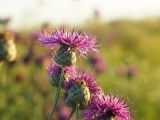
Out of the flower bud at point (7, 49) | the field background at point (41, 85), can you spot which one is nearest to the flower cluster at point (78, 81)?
the field background at point (41, 85)

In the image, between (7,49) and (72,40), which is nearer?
(72,40)

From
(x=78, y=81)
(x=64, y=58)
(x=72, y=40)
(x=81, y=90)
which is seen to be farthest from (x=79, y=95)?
(x=72, y=40)

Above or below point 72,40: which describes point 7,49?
below

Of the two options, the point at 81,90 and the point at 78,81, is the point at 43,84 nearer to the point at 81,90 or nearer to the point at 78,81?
the point at 78,81

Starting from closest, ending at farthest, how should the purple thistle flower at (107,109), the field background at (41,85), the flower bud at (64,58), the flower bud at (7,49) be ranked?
the purple thistle flower at (107,109)
the flower bud at (64,58)
the flower bud at (7,49)
the field background at (41,85)

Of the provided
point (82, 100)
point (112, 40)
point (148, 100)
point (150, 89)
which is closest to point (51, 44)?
point (82, 100)

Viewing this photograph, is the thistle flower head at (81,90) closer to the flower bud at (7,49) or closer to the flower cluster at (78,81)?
the flower cluster at (78,81)

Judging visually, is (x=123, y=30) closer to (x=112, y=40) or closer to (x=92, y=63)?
(x=112, y=40)

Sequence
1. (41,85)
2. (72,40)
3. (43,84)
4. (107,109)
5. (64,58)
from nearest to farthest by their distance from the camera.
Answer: (107,109) → (64,58) → (72,40) → (41,85) → (43,84)
